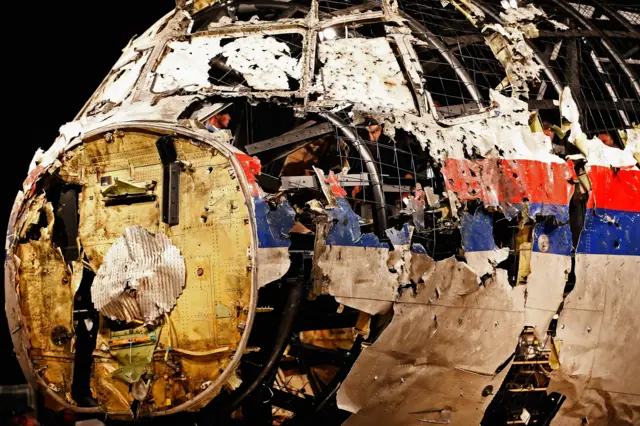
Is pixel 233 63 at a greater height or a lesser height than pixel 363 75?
greater

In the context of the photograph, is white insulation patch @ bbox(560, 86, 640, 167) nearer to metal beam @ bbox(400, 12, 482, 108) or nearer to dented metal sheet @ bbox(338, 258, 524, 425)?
metal beam @ bbox(400, 12, 482, 108)

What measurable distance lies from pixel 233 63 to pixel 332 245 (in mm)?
1967

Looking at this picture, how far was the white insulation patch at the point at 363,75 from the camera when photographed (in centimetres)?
687

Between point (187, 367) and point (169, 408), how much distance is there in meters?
0.35

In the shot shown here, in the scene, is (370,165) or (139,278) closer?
(139,278)

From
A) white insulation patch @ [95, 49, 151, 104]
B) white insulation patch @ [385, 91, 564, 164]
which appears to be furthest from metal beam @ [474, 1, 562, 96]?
white insulation patch @ [95, 49, 151, 104]

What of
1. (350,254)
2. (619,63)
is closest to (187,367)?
(350,254)

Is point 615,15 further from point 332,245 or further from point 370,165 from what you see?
point 332,245

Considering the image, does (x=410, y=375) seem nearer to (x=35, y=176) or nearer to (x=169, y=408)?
(x=169, y=408)

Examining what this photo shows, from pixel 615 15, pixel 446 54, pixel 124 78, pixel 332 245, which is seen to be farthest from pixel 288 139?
pixel 615 15

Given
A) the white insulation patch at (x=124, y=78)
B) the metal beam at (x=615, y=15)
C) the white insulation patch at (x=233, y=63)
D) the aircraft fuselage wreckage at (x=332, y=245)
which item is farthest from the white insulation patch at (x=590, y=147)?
the white insulation patch at (x=124, y=78)

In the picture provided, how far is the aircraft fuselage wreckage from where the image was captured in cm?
636

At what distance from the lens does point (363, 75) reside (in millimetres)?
7043

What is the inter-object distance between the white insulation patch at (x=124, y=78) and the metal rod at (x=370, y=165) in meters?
1.92
